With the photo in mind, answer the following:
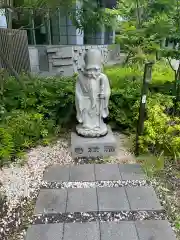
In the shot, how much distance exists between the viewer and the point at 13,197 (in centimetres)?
252

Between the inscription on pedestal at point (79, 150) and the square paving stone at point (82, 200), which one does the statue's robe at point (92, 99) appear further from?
the square paving stone at point (82, 200)

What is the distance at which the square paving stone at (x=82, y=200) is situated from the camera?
235 centimetres

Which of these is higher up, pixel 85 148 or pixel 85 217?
pixel 85 148

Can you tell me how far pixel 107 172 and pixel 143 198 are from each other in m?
0.64

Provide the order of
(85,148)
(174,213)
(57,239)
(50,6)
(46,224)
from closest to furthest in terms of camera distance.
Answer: (57,239) < (46,224) < (174,213) < (85,148) < (50,6)

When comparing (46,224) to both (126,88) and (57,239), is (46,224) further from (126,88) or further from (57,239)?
(126,88)

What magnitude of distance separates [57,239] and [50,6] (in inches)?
144

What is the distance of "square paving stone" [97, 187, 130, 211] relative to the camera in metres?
2.36

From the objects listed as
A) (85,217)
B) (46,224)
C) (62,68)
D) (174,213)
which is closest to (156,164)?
(174,213)

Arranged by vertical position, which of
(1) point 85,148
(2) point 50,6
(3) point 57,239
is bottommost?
(3) point 57,239

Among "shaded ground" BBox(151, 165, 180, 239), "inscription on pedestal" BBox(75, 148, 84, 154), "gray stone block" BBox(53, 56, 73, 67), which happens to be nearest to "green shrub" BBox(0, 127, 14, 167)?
"inscription on pedestal" BBox(75, 148, 84, 154)

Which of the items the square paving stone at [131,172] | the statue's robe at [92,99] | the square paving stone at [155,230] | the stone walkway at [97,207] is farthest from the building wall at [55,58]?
the square paving stone at [155,230]

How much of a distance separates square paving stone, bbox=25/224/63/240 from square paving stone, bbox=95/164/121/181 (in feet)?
3.01

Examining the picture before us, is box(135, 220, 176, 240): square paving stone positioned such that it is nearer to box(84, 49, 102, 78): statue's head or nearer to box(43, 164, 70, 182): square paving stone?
box(43, 164, 70, 182): square paving stone
